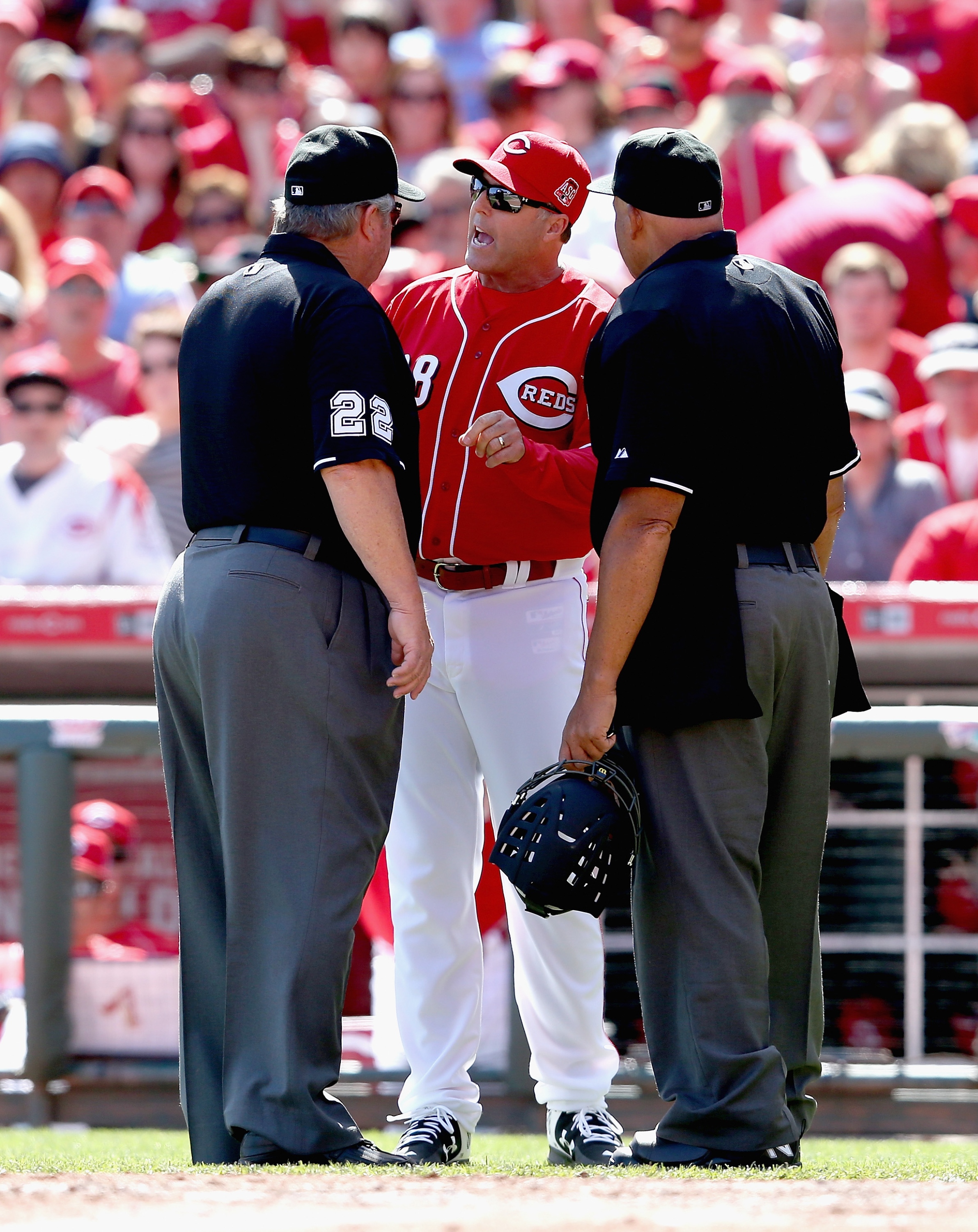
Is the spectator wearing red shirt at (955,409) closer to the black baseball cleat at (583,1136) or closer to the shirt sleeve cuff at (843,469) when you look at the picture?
the shirt sleeve cuff at (843,469)

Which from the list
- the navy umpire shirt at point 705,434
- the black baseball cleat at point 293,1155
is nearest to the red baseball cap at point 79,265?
the navy umpire shirt at point 705,434

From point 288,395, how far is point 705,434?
29.9 inches

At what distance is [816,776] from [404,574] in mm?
882

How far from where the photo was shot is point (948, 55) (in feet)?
32.4

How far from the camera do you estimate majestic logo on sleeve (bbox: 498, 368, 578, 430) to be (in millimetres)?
3598

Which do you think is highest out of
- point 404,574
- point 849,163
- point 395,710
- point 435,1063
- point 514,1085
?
point 849,163

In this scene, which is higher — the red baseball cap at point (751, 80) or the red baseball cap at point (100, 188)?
the red baseball cap at point (751, 80)

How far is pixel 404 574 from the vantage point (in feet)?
10.3

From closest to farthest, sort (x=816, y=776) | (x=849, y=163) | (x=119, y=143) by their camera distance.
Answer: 1. (x=816, y=776)
2. (x=849, y=163)
3. (x=119, y=143)

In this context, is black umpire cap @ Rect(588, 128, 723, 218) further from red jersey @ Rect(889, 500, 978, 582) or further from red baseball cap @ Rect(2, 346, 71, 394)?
red baseball cap @ Rect(2, 346, 71, 394)

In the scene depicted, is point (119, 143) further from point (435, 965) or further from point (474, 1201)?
point (474, 1201)

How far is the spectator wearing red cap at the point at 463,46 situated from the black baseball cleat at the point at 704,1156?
27.3 ft

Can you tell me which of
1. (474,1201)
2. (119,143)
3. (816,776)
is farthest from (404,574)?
(119,143)

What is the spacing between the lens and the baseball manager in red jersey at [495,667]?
141 inches
